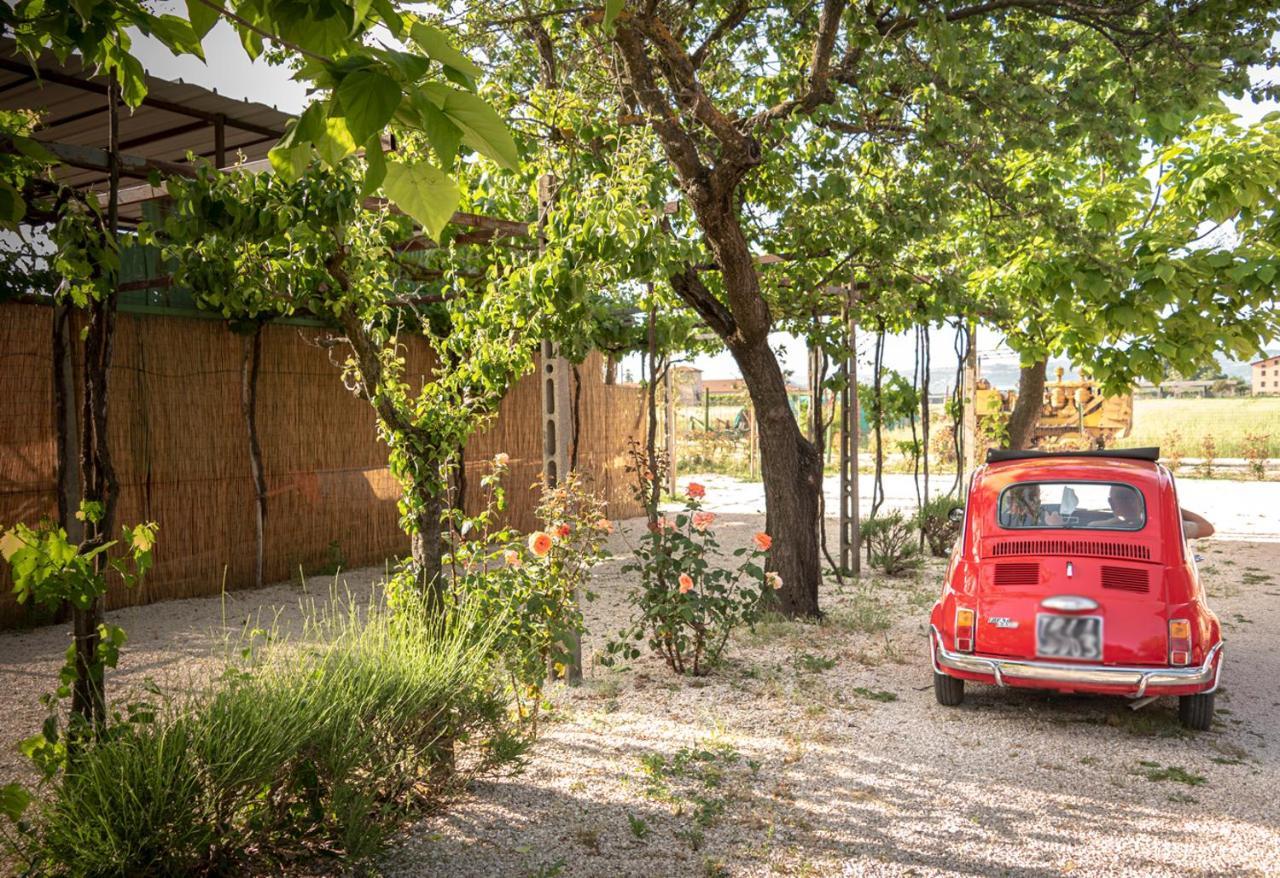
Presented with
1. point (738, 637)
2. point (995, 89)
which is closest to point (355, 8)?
point (995, 89)

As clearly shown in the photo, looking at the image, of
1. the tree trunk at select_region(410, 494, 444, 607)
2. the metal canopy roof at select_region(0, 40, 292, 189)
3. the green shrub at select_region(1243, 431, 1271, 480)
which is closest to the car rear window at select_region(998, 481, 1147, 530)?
the tree trunk at select_region(410, 494, 444, 607)

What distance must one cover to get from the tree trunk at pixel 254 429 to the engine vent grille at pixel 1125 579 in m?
7.10

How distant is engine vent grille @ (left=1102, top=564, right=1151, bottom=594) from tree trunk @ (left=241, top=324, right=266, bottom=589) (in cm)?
710

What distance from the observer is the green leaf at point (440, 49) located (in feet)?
3.81

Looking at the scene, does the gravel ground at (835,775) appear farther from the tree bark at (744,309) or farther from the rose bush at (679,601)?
the tree bark at (744,309)

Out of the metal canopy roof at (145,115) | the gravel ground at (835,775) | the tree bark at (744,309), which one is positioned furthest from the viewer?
the metal canopy roof at (145,115)

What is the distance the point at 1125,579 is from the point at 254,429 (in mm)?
7244

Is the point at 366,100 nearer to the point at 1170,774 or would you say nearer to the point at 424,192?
the point at 424,192

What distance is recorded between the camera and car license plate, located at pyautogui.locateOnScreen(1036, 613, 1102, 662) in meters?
5.15

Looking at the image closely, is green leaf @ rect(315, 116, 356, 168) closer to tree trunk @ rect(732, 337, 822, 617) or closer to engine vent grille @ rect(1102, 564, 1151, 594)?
engine vent grille @ rect(1102, 564, 1151, 594)

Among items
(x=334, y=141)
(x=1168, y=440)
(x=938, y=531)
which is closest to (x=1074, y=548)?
(x=334, y=141)

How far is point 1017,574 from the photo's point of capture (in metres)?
5.55

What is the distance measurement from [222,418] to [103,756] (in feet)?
20.7

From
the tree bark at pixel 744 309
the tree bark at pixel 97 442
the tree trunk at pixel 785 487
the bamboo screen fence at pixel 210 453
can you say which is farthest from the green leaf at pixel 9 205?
the tree trunk at pixel 785 487
